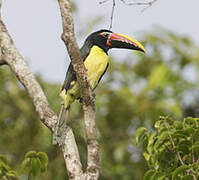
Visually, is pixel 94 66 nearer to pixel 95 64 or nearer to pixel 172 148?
pixel 95 64

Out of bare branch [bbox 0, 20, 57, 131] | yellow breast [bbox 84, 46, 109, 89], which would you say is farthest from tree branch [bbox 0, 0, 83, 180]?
yellow breast [bbox 84, 46, 109, 89]

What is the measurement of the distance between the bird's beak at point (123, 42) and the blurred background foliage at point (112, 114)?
4.99 feet

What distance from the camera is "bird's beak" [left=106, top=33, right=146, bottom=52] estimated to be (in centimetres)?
414

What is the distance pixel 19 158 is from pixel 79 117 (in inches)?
31.0

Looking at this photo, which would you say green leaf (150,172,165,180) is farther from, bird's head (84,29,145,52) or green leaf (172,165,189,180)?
bird's head (84,29,145,52)

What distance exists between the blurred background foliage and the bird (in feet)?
4.84

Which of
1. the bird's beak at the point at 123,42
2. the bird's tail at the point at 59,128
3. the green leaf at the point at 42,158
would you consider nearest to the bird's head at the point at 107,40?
the bird's beak at the point at 123,42

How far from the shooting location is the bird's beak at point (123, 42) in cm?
414

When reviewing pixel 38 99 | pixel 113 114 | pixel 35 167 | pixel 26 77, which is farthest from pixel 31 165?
pixel 113 114

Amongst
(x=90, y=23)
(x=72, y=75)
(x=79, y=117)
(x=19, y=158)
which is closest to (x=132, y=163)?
(x=79, y=117)

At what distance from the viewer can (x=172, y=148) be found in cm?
311

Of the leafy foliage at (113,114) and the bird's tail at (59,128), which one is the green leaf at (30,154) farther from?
the leafy foliage at (113,114)

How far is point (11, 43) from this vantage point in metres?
3.54

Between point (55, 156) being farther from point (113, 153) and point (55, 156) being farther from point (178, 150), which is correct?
point (178, 150)
